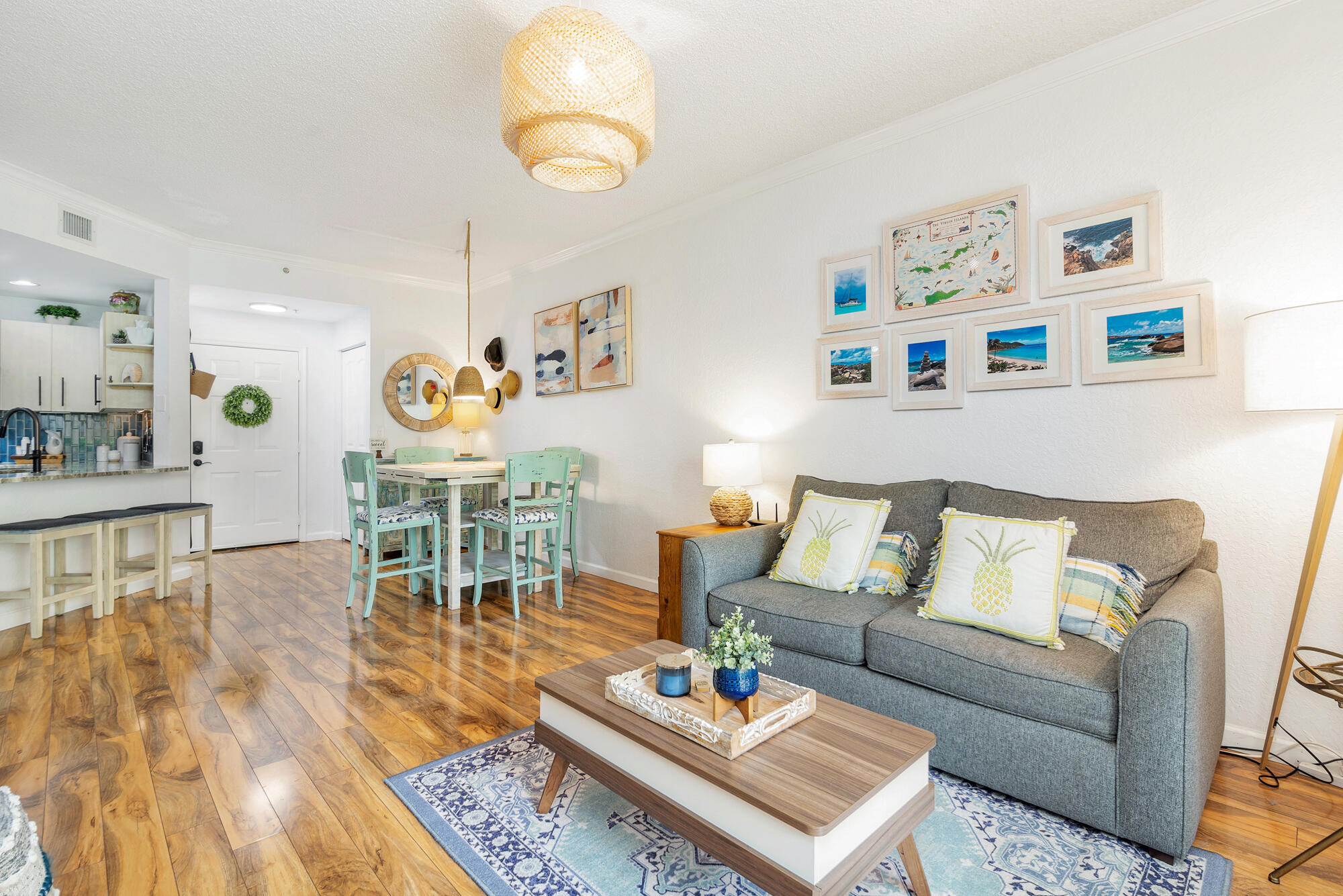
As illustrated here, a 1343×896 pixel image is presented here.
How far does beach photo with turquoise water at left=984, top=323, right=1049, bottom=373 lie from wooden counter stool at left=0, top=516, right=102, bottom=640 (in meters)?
4.89

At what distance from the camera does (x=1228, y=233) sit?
86.0 inches

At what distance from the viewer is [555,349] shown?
202 inches

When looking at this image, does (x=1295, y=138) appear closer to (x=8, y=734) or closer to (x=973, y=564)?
(x=973, y=564)

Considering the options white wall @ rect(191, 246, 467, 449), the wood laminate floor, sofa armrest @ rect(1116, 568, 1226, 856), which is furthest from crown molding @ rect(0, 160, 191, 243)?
sofa armrest @ rect(1116, 568, 1226, 856)

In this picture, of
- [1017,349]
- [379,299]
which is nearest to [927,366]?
[1017,349]

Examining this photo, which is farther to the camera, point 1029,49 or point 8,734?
point 1029,49

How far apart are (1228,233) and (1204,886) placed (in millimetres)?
2037

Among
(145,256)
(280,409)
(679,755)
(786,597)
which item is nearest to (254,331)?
(280,409)

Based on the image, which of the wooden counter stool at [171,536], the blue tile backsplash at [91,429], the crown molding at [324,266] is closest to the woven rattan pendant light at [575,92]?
the wooden counter stool at [171,536]

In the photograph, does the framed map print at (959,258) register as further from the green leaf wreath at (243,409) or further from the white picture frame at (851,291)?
the green leaf wreath at (243,409)

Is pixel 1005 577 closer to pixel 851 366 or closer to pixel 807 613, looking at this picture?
pixel 807 613

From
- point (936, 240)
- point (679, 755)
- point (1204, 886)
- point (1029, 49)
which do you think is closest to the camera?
point (679, 755)

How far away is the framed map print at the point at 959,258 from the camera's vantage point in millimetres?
2650

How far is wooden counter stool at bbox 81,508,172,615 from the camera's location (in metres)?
3.80
